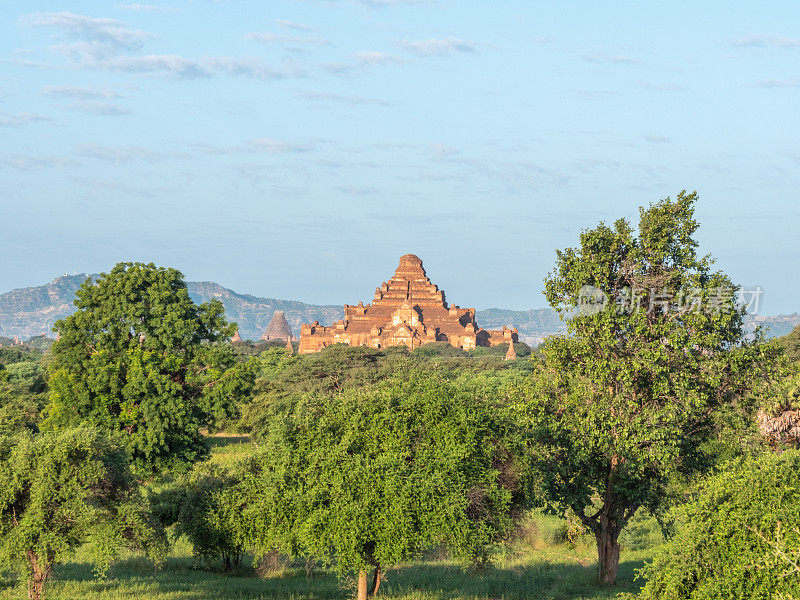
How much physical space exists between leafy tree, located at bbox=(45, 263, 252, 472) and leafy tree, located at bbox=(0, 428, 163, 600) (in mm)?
13025

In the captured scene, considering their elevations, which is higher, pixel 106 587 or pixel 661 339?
pixel 661 339

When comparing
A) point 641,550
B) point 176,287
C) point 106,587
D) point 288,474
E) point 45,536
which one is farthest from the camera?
point 176,287

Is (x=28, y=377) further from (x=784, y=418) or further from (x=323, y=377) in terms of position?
(x=784, y=418)

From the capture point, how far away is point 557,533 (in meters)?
35.9

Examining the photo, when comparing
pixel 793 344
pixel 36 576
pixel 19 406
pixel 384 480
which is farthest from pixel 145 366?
pixel 793 344

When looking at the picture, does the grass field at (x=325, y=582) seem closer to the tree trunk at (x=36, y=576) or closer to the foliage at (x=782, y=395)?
the tree trunk at (x=36, y=576)

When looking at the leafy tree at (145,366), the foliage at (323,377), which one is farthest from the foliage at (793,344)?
the leafy tree at (145,366)

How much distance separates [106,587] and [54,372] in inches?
543

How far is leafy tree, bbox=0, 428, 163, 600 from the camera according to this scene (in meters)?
20.5

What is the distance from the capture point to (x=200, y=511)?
88.5 feet

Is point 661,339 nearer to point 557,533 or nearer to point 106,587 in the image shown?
point 557,533

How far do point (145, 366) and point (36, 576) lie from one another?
49.2 feet

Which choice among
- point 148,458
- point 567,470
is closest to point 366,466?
point 567,470

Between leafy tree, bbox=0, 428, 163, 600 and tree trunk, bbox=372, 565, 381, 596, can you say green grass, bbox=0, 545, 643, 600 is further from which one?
leafy tree, bbox=0, 428, 163, 600
